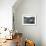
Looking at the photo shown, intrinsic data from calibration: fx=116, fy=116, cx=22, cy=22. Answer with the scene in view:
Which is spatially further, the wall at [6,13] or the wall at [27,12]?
the wall at [27,12]

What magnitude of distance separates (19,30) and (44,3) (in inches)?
64.4

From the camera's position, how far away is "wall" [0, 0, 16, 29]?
4.31m

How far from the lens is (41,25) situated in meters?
5.25

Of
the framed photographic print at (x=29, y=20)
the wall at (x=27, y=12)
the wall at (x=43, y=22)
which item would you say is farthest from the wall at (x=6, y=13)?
the wall at (x=43, y=22)

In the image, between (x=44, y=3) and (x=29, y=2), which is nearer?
(x=44, y=3)

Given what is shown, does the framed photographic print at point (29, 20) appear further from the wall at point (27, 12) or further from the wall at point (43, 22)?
the wall at point (43, 22)

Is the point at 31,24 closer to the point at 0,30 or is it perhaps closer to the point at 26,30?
the point at 26,30

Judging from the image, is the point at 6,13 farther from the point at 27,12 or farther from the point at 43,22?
the point at 43,22

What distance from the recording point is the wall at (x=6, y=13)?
4312 mm

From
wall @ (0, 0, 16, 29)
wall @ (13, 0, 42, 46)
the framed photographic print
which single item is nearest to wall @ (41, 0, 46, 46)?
wall @ (13, 0, 42, 46)

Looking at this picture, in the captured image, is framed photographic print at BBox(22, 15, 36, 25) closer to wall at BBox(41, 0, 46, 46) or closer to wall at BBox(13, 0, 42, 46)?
wall at BBox(13, 0, 42, 46)

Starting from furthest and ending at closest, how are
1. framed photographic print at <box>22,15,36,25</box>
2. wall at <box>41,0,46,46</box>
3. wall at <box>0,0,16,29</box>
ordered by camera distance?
framed photographic print at <box>22,15,36,25</box> → wall at <box>41,0,46,46</box> → wall at <box>0,0,16,29</box>

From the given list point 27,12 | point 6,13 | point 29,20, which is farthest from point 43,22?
point 6,13

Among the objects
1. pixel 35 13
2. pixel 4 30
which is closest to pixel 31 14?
pixel 35 13
